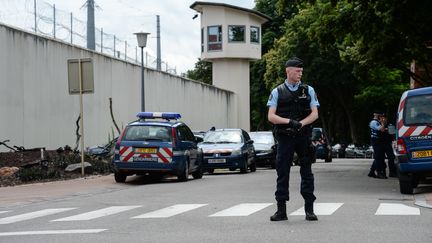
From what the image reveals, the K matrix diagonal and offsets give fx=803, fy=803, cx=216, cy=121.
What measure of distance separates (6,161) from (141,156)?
391 centimetres

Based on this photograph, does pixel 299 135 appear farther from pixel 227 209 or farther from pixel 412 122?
pixel 412 122

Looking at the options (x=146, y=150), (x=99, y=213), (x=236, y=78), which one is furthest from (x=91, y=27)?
(x=236, y=78)

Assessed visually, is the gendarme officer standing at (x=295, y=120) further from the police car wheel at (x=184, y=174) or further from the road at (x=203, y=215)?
the police car wheel at (x=184, y=174)

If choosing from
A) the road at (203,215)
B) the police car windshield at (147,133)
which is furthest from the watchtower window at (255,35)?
the road at (203,215)

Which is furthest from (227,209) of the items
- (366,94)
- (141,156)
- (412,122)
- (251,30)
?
(251,30)

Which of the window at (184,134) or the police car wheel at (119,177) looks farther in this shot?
the window at (184,134)

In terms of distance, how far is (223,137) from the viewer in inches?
1060

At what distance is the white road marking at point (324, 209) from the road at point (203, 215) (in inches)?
0.6

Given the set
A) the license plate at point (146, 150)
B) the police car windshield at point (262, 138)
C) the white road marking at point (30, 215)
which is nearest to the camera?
the white road marking at point (30, 215)

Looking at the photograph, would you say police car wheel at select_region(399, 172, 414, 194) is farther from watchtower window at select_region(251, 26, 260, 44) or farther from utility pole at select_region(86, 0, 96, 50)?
watchtower window at select_region(251, 26, 260, 44)

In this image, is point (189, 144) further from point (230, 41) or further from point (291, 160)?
point (230, 41)

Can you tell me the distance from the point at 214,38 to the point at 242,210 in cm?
4716

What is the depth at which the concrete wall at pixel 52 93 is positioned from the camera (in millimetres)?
23703

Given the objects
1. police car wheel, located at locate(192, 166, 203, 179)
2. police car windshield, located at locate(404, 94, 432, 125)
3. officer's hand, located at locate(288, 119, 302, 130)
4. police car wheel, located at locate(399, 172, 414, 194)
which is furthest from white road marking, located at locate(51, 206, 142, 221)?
police car wheel, located at locate(192, 166, 203, 179)
